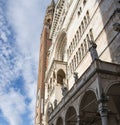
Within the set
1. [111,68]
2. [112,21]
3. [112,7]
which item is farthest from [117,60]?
[112,7]

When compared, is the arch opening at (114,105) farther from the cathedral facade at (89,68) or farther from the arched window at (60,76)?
the arched window at (60,76)

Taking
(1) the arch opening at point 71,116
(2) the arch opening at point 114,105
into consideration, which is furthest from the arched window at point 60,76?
(2) the arch opening at point 114,105

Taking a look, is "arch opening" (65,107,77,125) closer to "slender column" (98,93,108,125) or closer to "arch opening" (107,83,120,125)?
"arch opening" (107,83,120,125)

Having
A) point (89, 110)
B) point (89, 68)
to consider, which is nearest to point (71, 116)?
point (89, 110)

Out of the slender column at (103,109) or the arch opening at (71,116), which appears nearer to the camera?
the slender column at (103,109)

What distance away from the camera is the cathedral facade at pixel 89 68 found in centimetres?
1202

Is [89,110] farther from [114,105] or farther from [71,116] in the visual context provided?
[71,116]

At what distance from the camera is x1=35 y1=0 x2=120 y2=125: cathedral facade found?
12.0 meters

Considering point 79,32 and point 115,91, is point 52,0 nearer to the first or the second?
point 79,32

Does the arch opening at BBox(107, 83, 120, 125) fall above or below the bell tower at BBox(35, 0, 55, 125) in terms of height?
below

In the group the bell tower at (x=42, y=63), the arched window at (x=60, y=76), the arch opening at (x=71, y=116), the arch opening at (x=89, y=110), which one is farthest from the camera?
the bell tower at (x=42, y=63)

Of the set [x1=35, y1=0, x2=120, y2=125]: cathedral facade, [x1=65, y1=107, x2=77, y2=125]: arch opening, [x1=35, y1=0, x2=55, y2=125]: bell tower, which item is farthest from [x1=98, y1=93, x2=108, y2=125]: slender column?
[x1=35, y1=0, x2=55, y2=125]: bell tower

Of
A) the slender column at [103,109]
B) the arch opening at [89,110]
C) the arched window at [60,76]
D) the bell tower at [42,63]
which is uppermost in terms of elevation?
the bell tower at [42,63]

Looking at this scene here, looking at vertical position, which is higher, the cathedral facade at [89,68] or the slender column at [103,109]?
the cathedral facade at [89,68]
